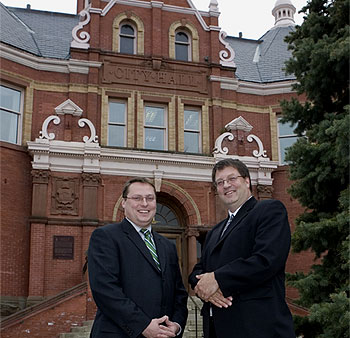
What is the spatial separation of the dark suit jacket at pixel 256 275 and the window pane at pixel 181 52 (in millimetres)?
15401

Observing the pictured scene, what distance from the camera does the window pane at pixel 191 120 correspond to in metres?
18.3

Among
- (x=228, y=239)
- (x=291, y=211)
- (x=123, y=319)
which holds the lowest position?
(x=123, y=319)

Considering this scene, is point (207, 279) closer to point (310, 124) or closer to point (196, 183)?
point (310, 124)

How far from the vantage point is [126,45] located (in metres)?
18.7

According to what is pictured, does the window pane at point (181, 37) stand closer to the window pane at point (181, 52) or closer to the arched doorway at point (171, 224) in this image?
the window pane at point (181, 52)

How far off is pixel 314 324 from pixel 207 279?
5.41 m

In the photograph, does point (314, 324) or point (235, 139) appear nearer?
point (314, 324)

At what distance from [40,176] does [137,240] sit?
39.3 ft

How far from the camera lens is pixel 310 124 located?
9.77 meters

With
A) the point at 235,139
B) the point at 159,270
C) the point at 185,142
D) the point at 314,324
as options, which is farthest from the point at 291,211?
the point at 159,270

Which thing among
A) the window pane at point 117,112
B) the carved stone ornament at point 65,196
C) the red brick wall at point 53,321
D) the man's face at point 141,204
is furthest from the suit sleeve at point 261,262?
the window pane at point 117,112

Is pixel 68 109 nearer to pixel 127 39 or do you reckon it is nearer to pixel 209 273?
pixel 127 39

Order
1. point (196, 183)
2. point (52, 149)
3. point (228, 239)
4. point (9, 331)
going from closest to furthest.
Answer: point (228, 239), point (9, 331), point (52, 149), point (196, 183)

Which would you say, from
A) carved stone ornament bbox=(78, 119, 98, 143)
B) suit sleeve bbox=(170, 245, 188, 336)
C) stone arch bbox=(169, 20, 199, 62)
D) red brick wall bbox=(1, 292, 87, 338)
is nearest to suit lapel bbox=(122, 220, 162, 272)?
suit sleeve bbox=(170, 245, 188, 336)
